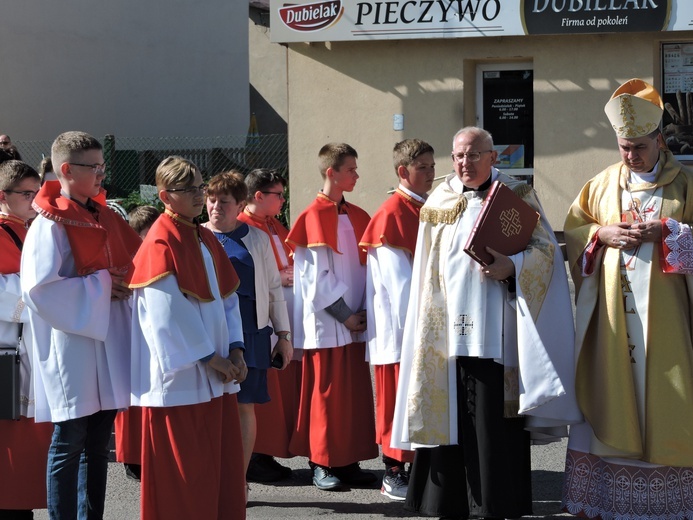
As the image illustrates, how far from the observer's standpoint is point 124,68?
22.3 m

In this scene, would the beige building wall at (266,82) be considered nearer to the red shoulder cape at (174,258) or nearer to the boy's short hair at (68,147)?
the boy's short hair at (68,147)

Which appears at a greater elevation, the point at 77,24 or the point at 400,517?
the point at 77,24

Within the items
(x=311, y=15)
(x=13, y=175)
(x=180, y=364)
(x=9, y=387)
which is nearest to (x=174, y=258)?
(x=180, y=364)

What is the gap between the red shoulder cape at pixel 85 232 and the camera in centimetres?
511

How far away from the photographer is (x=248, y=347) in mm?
6035

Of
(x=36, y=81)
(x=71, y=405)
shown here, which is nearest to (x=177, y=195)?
(x=71, y=405)

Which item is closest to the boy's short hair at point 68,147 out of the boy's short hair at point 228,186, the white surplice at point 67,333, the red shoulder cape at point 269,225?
the white surplice at point 67,333

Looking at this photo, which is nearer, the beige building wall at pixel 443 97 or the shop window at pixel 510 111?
the beige building wall at pixel 443 97

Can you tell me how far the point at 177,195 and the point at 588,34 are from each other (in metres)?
10.3

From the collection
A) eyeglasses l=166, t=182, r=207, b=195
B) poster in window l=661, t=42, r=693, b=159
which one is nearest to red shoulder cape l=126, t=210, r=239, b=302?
eyeglasses l=166, t=182, r=207, b=195

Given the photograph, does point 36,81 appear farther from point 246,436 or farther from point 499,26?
point 246,436

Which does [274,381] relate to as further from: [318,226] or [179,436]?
[179,436]

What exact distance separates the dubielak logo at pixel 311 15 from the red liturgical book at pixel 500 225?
9854 millimetres

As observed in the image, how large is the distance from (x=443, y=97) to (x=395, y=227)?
8.73m
